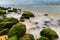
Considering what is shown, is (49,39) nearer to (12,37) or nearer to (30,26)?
(12,37)

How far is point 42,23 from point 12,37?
6.22 meters

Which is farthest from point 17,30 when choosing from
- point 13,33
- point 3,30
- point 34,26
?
point 34,26

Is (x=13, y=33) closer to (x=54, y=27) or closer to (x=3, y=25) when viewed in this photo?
(x=3, y=25)

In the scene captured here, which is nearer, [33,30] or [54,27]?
[33,30]

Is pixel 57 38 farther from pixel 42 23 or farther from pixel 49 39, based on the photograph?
pixel 42 23

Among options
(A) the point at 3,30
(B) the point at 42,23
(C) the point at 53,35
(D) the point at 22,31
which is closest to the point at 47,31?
(C) the point at 53,35

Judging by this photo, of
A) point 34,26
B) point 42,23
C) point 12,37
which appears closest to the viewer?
point 12,37

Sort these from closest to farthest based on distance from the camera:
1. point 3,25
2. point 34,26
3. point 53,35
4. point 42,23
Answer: point 53,35, point 3,25, point 34,26, point 42,23

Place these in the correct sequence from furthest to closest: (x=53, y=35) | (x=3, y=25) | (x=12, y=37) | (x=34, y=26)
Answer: (x=34, y=26), (x=3, y=25), (x=53, y=35), (x=12, y=37)

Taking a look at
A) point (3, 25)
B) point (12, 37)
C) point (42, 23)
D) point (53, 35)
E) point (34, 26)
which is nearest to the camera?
point (12, 37)

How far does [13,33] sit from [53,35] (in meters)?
2.92

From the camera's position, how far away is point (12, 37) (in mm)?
14234

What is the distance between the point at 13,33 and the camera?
1469 cm

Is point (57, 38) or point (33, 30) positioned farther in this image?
point (33, 30)
